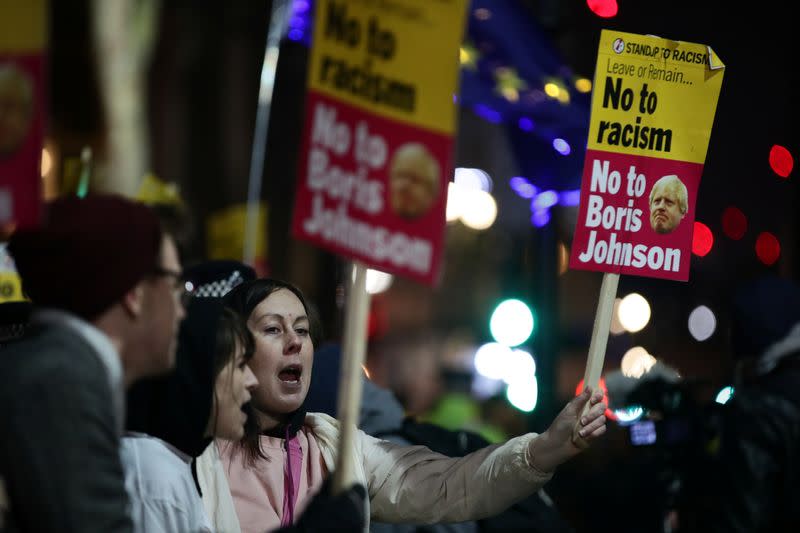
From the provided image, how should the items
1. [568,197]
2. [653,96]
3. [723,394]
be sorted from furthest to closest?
[568,197], [723,394], [653,96]

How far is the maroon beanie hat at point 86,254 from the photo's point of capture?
229 cm

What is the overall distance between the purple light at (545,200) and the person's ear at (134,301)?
3435 millimetres

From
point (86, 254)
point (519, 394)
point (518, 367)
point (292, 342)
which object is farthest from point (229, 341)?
point (518, 367)

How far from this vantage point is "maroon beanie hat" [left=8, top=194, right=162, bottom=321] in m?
2.29

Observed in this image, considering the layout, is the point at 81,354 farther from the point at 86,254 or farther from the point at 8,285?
the point at 8,285

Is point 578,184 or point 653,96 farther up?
point 653,96

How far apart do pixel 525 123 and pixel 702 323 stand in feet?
4.86

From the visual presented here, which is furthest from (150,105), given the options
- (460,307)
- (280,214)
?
(460,307)

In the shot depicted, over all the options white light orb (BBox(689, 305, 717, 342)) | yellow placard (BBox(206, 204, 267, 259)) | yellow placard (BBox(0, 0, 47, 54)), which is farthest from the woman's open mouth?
yellow placard (BBox(206, 204, 267, 259))

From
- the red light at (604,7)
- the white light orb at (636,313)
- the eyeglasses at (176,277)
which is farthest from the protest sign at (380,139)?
the white light orb at (636,313)

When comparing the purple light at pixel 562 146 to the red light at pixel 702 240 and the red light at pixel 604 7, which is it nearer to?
the red light at pixel 604 7

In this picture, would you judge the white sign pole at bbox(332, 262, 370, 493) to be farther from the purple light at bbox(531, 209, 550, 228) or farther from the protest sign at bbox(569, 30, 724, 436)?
the purple light at bbox(531, 209, 550, 228)

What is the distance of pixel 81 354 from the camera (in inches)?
88.0

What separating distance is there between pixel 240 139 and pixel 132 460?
13.0 m
